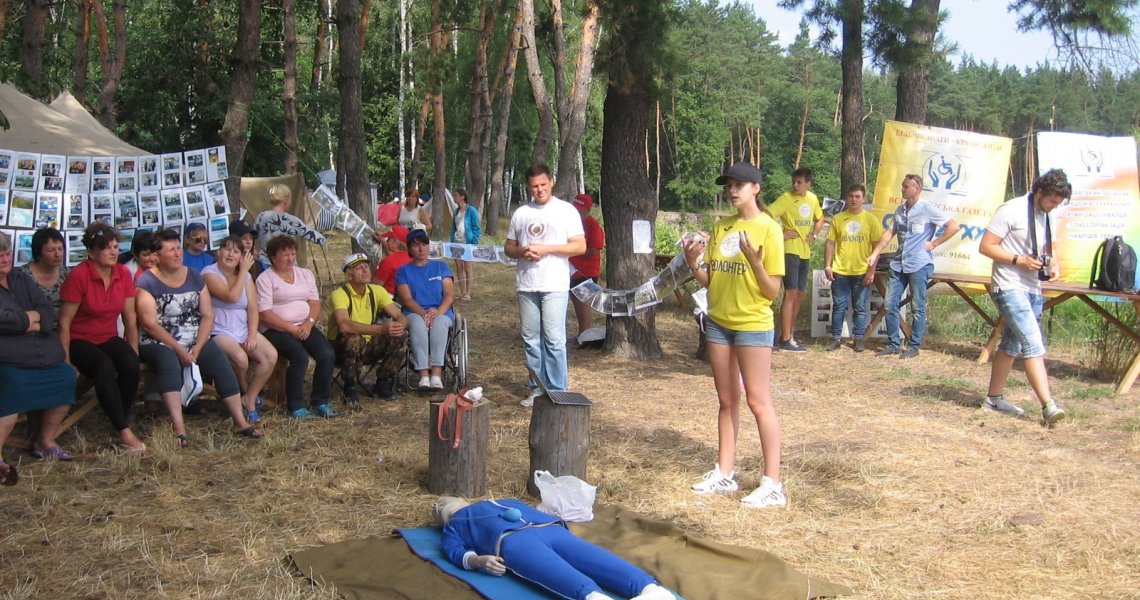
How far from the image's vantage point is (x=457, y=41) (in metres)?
31.7

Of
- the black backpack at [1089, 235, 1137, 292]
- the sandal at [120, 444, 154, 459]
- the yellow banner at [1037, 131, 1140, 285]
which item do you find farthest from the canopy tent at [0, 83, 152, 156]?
the yellow banner at [1037, 131, 1140, 285]

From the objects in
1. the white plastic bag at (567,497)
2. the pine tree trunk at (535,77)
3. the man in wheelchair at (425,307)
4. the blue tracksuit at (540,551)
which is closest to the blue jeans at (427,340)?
the man in wheelchair at (425,307)

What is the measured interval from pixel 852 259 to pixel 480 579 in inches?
265

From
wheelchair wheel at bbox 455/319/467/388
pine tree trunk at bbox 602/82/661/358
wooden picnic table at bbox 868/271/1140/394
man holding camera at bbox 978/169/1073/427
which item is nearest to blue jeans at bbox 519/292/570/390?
wheelchair wheel at bbox 455/319/467/388

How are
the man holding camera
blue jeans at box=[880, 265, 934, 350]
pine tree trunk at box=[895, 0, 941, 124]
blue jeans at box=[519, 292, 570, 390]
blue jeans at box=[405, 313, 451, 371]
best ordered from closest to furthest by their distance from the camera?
blue jeans at box=[519, 292, 570, 390] → the man holding camera → blue jeans at box=[405, 313, 451, 371] → blue jeans at box=[880, 265, 934, 350] → pine tree trunk at box=[895, 0, 941, 124]

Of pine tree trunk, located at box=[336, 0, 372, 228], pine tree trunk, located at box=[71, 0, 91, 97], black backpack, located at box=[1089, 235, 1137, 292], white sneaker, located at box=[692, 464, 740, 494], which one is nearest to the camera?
white sneaker, located at box=[692, 464, 740, 494]

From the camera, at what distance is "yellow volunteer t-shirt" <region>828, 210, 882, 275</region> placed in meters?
9.63

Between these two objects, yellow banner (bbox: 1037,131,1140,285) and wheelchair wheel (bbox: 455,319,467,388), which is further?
yellow banner (bbox: 1037,131,1140,285)

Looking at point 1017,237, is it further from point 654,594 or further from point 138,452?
point 138,452

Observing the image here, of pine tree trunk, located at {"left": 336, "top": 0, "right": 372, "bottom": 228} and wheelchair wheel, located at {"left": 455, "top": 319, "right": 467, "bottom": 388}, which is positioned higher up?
pine tree trunk, located at {"left": 336, "top": 0, "right": 372, "bottom": 228}


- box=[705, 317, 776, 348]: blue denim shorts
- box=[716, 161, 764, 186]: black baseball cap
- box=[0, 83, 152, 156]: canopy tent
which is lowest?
box=[705, 317, 776, 348]: blue denim shorts

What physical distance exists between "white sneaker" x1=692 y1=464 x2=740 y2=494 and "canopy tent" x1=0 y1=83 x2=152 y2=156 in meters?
7.24

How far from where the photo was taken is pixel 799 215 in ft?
31.9

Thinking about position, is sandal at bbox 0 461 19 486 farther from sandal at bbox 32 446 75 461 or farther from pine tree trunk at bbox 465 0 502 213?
pine tree trunk at bbox 465 0 502 213
